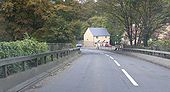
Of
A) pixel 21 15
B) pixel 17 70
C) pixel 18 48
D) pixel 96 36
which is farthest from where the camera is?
pixel 96 36

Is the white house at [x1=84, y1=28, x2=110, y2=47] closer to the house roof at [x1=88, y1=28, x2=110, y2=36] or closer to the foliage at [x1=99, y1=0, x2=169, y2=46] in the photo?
the house roof at [x1=88, y1=28, x2=110, y2=36]

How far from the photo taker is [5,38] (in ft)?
86.5

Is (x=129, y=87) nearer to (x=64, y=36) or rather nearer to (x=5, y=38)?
(x=5, y=38)

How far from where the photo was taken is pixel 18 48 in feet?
49.8

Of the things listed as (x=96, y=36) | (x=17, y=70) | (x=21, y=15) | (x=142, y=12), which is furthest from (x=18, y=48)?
(x=96, y=36)

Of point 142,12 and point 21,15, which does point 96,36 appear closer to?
point 142,12

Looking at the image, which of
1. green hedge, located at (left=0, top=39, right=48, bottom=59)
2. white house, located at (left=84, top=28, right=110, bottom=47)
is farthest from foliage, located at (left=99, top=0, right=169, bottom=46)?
white house, located at (left=84, top=28, right=110, bottom=47)

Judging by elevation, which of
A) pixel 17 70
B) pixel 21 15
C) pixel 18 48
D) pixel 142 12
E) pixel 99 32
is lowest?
pixel 17 70

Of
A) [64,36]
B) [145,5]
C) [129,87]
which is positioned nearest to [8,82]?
[129,87]

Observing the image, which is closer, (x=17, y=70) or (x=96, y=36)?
(x=17, y=70)

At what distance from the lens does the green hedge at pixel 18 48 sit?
42.4 ft

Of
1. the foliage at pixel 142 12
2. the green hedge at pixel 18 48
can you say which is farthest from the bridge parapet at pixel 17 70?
the foliage at pixel 142 12

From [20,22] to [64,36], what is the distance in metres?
14.4

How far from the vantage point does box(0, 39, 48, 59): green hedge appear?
12913mm
